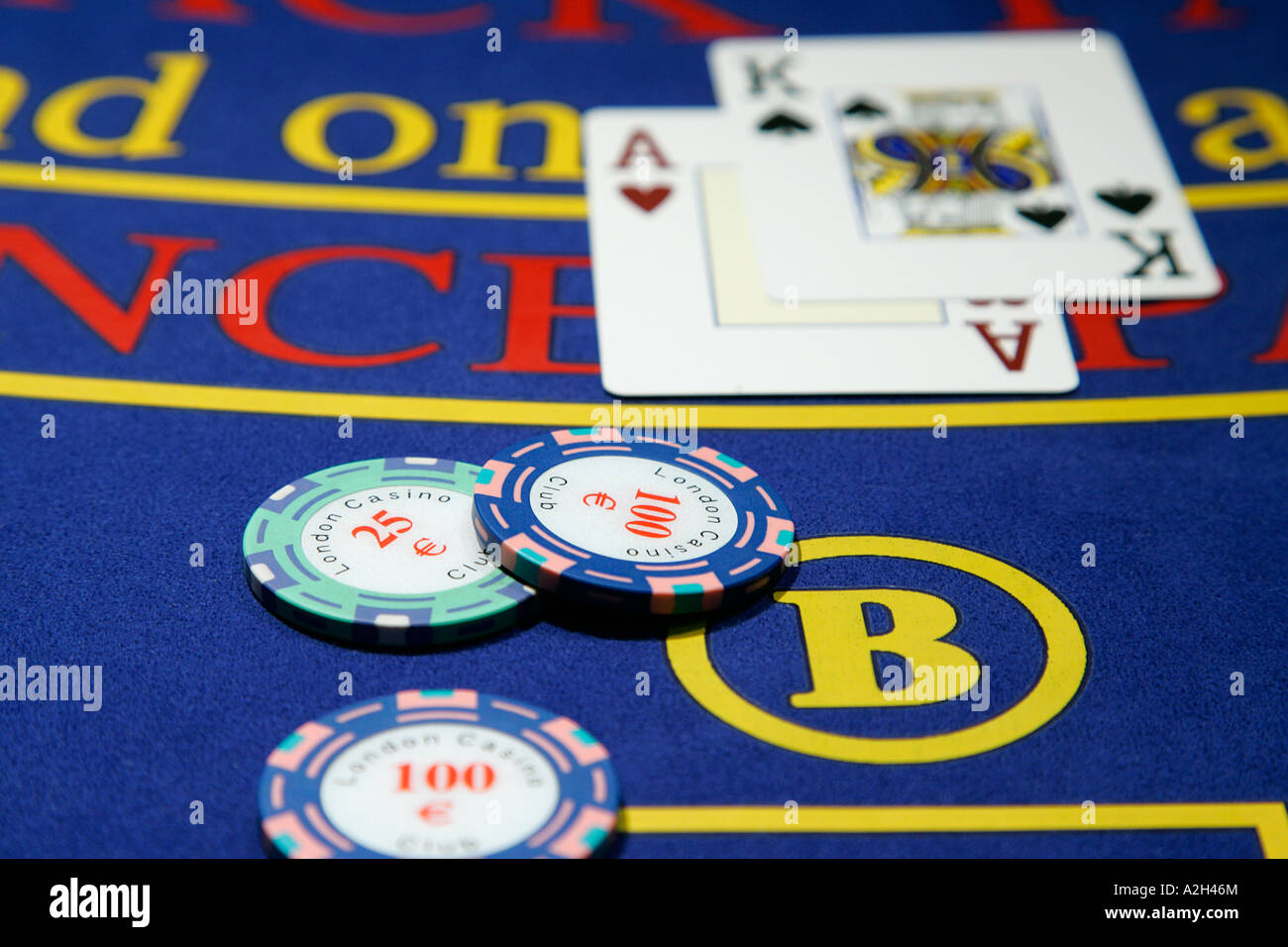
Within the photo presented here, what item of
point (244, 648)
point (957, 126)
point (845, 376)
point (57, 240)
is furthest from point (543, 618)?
point (957, 126)

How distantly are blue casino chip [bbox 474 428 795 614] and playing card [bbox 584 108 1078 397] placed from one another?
1.38 feet

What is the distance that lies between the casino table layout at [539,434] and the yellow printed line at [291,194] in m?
0.01

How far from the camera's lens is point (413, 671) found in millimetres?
2662

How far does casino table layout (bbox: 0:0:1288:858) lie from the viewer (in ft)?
8.24

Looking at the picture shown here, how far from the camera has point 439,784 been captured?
7.67 feet

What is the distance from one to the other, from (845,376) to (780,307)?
292 mm

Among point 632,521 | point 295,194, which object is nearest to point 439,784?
point 632,521

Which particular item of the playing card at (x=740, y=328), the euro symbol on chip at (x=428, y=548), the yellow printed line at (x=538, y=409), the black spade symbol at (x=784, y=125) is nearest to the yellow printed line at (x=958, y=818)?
the euro symbol on chip at (x=428, y=548)

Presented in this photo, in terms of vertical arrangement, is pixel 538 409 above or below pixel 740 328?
below

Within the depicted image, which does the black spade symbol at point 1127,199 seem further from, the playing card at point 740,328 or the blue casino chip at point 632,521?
the blue casino chip at point 632,521

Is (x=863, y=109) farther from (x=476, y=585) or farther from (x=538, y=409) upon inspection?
(x=476, y=585)

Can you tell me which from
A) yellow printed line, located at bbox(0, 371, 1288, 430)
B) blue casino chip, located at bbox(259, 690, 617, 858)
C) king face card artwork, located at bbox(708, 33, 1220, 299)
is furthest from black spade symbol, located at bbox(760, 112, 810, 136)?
blue casino chip, located at bbox(259, 690, 617, 858)

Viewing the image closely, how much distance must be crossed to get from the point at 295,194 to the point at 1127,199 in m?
2.22

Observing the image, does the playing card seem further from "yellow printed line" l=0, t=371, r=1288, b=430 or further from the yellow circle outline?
the yellow circle outline
